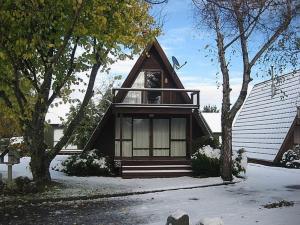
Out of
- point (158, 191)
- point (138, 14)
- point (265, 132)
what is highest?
point (138, 14)

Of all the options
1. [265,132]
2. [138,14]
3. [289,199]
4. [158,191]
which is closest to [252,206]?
[289,199]

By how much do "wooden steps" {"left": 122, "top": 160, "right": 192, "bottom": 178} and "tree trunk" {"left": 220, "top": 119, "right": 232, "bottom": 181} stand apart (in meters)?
3.46

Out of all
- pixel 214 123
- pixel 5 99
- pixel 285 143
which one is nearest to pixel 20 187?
pixel 5 99

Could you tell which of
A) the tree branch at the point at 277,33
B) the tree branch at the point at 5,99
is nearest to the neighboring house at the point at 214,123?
the tree branch at the point at 277,33

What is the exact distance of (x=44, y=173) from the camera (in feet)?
61.1

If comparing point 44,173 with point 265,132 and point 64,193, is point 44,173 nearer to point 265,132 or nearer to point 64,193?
point 64,193

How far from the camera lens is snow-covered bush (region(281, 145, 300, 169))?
90.0 feet

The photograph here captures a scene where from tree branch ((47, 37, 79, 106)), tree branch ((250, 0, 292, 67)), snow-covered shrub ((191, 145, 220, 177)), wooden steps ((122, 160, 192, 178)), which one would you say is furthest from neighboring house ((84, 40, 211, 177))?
tree branch ((47, 37, 79, 106))

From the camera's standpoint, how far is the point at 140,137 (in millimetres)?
27469

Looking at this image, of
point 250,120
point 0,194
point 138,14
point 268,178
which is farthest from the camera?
point 250,120

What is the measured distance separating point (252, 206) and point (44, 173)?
A: 8.31 meters

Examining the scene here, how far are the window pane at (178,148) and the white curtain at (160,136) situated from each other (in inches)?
13.3

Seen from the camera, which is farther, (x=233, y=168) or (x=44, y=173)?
(x=233, y=168)

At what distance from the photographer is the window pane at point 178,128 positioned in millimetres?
27750
